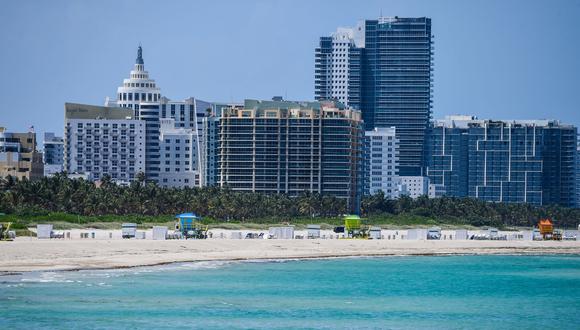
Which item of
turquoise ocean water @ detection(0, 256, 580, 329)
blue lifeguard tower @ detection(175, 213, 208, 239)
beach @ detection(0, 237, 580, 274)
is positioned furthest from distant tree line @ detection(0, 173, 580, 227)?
turquoise ocean water @ detection(0, 256, 580, 329)

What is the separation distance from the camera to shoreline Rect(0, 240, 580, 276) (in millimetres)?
87062

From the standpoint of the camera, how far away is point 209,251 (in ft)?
355

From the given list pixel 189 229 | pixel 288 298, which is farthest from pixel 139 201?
pixel 288 298

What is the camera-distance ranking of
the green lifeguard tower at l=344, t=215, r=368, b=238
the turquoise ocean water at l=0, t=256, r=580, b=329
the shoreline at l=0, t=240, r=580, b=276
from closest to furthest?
1. the turquoise ocean water at l=0, t=256, r=580, b=329
2. the shoreline at l=0, t=240, r=580, b=276
3. the green lifeguard tower at l=344, t=215, r=368, b=238

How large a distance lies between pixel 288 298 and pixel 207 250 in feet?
110

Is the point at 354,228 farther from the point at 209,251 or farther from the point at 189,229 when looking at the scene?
the point at 209,251

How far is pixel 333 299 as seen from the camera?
7681 centimetres

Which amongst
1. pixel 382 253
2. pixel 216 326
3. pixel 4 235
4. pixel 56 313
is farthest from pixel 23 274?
pixel 382 253

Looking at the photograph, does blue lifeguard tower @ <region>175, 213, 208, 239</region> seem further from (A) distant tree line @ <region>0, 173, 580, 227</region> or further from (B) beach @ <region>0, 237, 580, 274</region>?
(A) distant tree line @ <region>0, 173, 580, 227</region>

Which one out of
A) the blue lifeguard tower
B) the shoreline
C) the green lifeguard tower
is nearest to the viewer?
the shoreline

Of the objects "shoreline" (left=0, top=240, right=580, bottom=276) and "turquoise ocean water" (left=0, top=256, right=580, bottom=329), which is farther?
"shoreline" (left=0, top=240, right=580, bottom=276)

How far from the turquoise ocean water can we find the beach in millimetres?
2915

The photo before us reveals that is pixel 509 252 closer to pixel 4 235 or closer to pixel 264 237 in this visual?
pixel 264 237

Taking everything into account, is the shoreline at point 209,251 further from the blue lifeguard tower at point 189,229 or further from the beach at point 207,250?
the blue lifeguard tower at point 189,229
